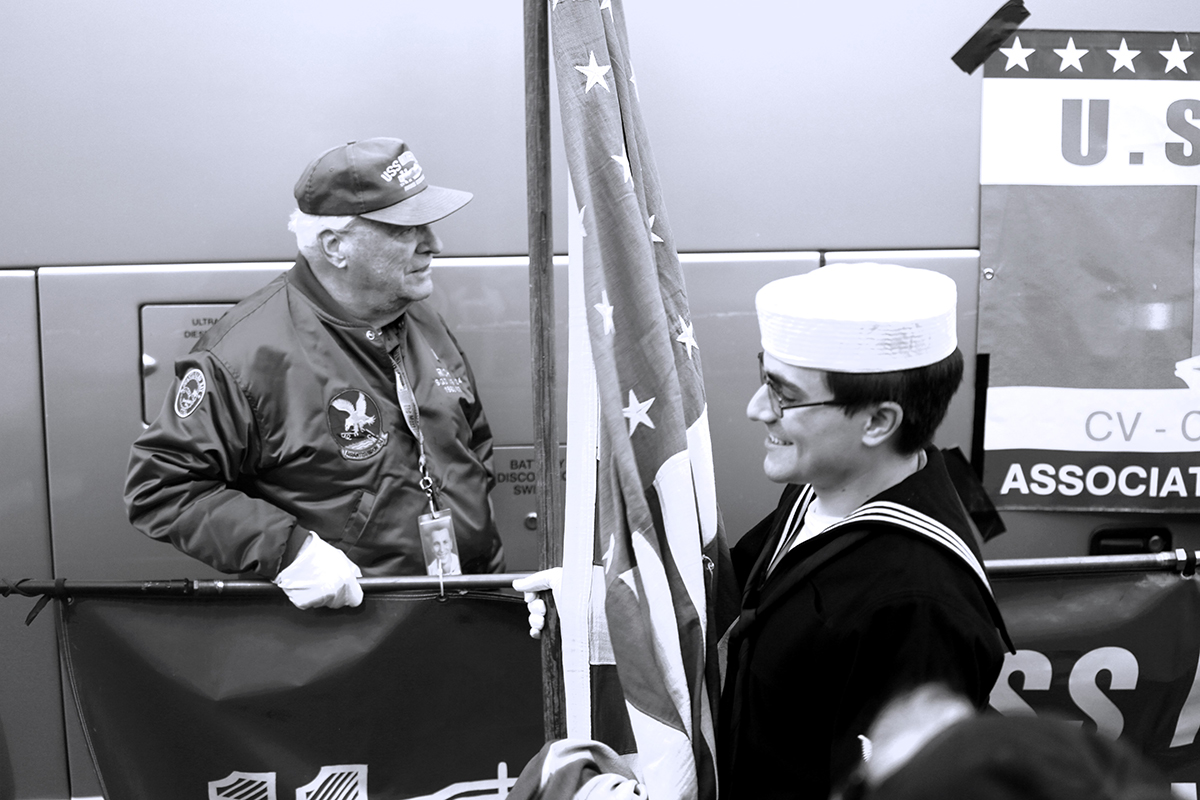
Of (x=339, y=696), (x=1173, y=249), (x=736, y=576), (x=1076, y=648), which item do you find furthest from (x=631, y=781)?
(x=1173, y=249)

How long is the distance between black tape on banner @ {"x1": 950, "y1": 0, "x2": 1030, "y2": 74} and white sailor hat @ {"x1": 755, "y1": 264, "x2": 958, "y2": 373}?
58.3 inches

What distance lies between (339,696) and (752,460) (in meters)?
1.23

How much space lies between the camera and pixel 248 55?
292 cm

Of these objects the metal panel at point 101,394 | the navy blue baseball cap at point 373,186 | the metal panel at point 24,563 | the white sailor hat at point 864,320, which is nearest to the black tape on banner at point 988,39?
the navy blue baseball cap at point 373,186

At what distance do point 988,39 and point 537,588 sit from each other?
73.6 inches

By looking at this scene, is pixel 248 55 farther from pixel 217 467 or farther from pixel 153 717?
pixel 153 717

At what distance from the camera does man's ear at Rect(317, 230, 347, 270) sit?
9.62ft

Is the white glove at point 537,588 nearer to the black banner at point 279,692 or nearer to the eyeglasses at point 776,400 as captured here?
the black banner at point 279,692

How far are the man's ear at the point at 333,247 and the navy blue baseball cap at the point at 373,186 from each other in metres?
0.07

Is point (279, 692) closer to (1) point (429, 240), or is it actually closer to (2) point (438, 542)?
(2) point (438, 542)

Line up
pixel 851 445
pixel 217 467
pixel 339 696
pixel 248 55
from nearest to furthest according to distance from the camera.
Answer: pixel 851 445, pixel 339 696, pixel 217 467, pixel 248 55

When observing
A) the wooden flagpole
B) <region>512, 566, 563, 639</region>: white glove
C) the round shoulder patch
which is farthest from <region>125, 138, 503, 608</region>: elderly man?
the wooden flagpole

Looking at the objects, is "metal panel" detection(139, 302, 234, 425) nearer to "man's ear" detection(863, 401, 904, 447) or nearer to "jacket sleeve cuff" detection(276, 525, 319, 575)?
"jacket sleeve cuff" detection(276, 525, 319, 575)

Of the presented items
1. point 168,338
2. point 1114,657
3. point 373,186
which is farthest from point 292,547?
point 1114,657
